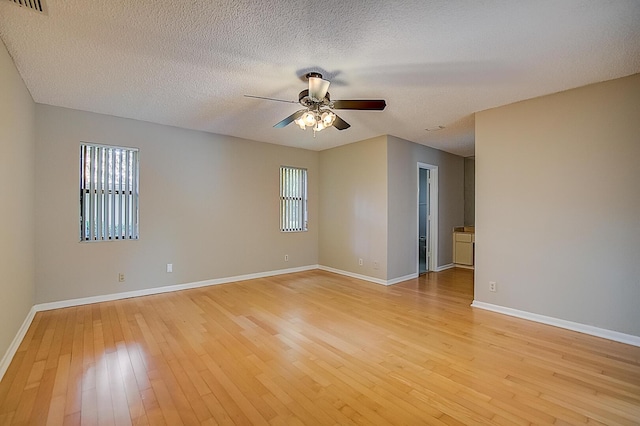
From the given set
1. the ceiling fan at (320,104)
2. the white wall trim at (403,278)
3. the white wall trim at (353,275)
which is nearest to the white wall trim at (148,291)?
the white wall trim at (353,275)

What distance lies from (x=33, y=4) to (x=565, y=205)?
16.2ft

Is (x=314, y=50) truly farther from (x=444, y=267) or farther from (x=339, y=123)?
(x=444, y=267)

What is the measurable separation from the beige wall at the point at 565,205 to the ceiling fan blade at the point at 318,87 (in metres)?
2.37

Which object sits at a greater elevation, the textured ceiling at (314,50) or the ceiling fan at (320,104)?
the textured ceiling at (314,50)

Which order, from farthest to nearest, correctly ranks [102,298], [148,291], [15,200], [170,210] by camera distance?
[170,210] < [148,291] < [102,298] < [15,200]

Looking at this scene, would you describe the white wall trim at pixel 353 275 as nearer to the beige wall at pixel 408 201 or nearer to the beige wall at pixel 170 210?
the beige wall at pixel 408 201

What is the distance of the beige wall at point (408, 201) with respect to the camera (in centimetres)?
518

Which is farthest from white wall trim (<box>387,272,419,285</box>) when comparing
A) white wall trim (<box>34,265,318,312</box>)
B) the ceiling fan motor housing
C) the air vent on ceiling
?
the air vent on ceiling

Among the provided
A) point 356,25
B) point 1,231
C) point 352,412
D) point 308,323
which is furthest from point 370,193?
point 1,231

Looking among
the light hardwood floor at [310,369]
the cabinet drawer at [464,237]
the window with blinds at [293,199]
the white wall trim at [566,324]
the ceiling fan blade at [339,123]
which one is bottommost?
the light hardwood floor at [310,369]

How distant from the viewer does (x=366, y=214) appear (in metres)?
5.44

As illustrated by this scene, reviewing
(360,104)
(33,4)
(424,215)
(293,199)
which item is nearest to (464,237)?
(424,215)

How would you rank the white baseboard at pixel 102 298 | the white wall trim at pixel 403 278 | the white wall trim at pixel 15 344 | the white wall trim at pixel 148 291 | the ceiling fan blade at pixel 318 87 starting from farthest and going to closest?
the white wall trim at pixel 403 278 → the white wall trim at pixel 148 291 → the ceiling fan blade at pixel 318 87 → the white baseboard at pixel 102 298 → the white wall trim at pixel 15 344

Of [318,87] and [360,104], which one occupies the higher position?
[318,87]
